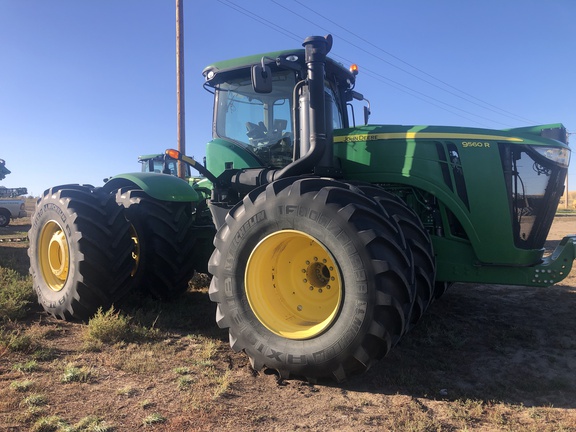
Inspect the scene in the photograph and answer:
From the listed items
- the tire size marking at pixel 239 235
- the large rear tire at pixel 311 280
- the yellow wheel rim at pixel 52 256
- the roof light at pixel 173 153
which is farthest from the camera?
the yellow wheel rim at pixel 52 256

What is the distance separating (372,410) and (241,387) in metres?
0.93

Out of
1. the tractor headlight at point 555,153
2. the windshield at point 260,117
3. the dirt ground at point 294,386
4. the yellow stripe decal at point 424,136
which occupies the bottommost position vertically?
the dirt ground at point 294,386

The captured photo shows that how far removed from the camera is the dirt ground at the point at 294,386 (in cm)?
267

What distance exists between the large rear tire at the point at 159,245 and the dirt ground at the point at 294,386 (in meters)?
0.68

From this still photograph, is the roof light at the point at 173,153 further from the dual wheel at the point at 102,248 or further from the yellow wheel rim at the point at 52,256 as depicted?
the yellow wheel rim at the point at 52,256

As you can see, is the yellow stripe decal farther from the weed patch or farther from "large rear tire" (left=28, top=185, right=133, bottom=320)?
the weed patch

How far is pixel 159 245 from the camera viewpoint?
5.14 meters

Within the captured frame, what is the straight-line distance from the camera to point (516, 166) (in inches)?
152

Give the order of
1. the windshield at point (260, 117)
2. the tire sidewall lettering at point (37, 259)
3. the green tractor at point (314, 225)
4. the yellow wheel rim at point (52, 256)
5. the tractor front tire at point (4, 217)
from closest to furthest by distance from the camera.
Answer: the green tractor at point (314, 225), the tire sidewall lettering at point (37, 259), the windshield at point (260, 117), the yellow wheel rim at point (52, 256), the tractor front tire at point (4, 217)

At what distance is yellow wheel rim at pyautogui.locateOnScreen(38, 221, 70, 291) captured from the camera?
16.5ft

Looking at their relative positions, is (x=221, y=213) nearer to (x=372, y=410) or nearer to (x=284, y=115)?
(x=284, y=115)

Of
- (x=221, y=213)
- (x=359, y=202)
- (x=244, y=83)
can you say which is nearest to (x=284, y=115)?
(x=244, y=83)

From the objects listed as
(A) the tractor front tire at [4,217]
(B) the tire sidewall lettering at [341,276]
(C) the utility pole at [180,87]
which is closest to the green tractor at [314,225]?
(B) the tire sidewall lettering at [341,276]

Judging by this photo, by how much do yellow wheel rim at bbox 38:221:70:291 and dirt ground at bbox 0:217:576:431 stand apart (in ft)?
1.96
